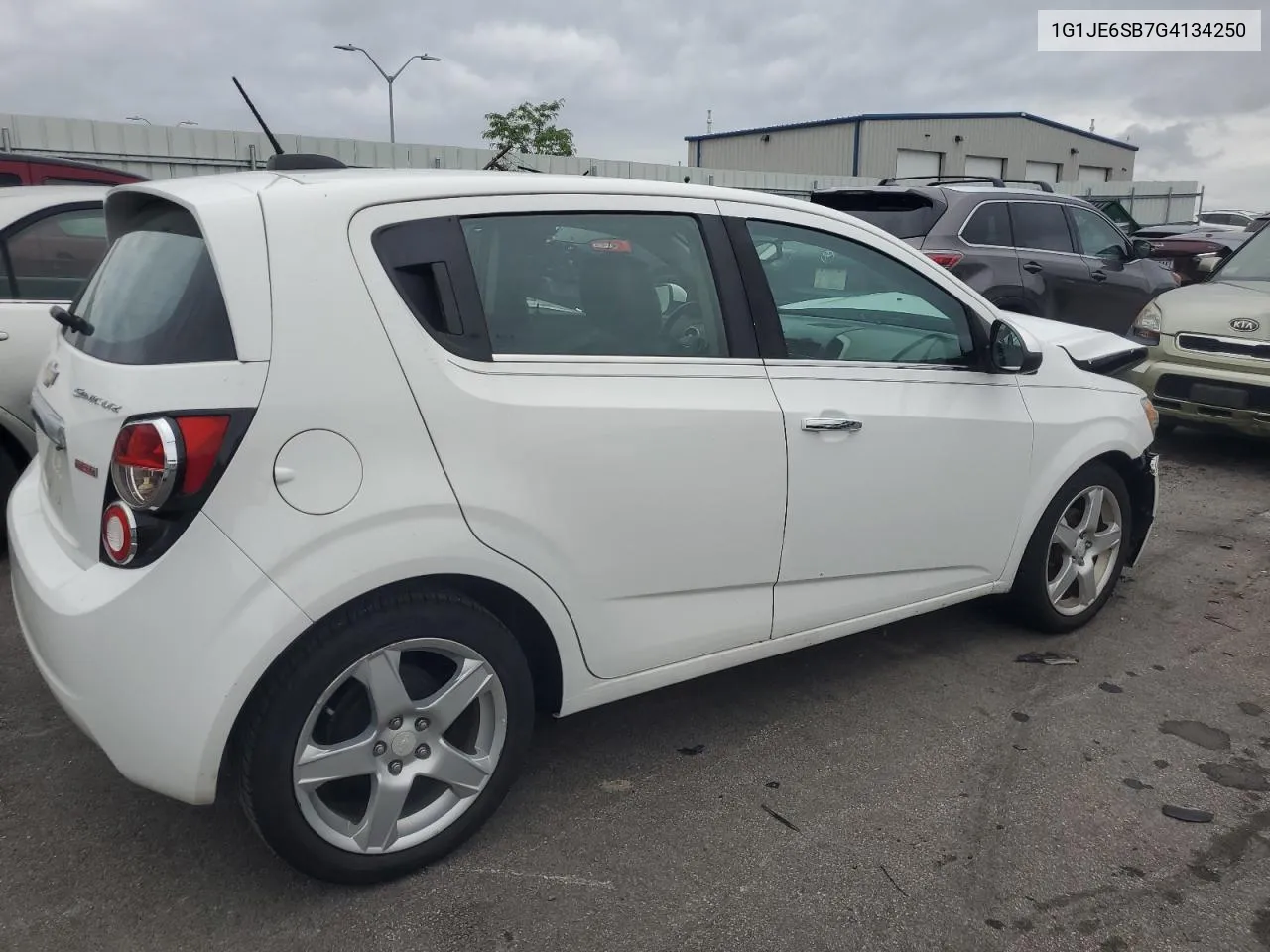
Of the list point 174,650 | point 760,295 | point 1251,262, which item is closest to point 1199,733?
point 760,295

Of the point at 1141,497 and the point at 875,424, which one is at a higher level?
the point at 875,424

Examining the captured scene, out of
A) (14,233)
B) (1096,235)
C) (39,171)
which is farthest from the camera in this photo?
(1096,235)

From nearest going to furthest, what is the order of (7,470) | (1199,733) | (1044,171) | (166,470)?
(166,470) → (1199,733) → (7,470) → (1044,171)

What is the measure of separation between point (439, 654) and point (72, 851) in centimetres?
111

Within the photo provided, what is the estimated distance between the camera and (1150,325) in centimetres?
702

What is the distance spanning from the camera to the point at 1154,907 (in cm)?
244

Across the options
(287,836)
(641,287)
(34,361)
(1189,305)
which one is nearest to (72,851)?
A: (287,836)

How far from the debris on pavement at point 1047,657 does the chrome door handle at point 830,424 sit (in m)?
1.41

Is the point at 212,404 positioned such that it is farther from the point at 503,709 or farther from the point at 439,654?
the point at 503,709

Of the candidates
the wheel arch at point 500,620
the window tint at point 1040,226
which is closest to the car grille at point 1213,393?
the window tint at point 1040,226

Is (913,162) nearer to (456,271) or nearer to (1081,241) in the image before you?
(1081,241)

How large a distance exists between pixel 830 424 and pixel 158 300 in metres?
1.84

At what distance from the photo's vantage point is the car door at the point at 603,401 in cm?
240

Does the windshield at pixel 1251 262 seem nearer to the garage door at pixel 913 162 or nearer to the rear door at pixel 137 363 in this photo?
the rear door at pixel 137 363
